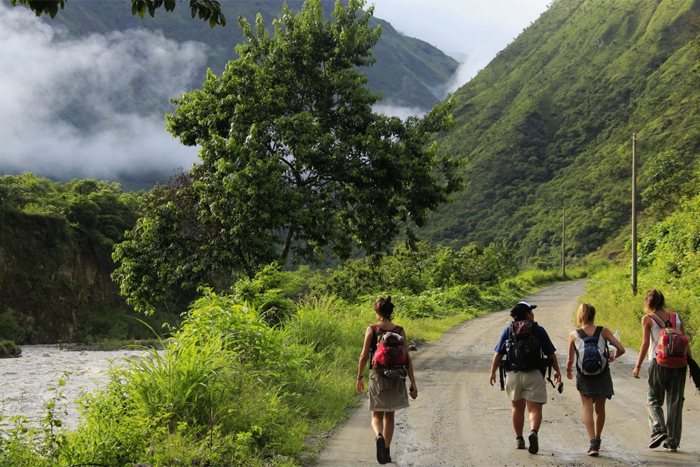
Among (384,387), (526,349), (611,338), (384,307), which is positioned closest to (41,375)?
(384,387)

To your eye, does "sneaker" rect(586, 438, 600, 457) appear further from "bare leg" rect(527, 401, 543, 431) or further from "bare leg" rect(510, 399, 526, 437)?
"bare leg" rect(510, 399, 526, 437)

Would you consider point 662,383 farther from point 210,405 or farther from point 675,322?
point 210,405

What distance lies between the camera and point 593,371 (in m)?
5.98

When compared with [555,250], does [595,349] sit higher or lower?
lower

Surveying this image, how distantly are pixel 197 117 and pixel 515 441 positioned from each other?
517 inches

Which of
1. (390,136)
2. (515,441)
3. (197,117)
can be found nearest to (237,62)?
(197,117)

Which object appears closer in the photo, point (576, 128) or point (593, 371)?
point (593, 371)

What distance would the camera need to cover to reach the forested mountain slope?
259 feet

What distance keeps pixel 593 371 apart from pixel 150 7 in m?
5.29

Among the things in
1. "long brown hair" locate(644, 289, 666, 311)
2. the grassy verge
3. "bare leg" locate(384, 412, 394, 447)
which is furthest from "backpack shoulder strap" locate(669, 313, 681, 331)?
the grassy verge

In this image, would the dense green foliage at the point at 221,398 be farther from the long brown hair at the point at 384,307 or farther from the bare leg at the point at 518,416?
the bare leg at the point at 518,416

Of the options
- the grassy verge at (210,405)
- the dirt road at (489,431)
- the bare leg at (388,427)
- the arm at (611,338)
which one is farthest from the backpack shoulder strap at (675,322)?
the grassy verge at (210,405)

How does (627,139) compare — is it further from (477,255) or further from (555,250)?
(477,255)

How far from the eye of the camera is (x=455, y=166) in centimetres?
1734
